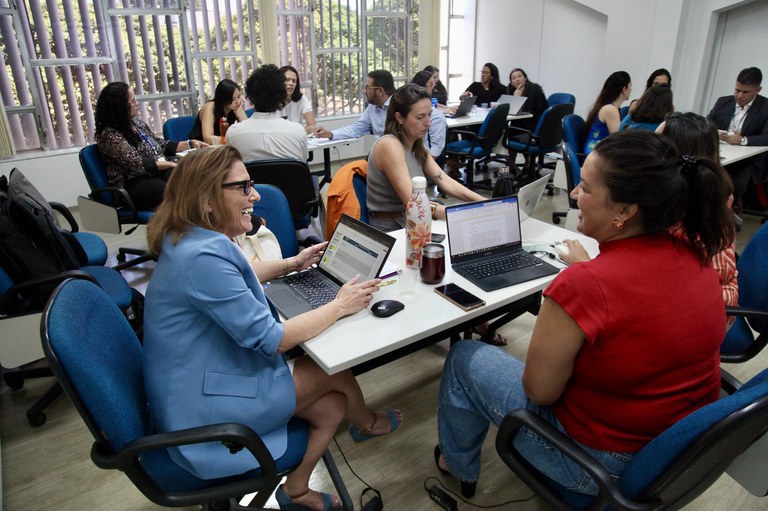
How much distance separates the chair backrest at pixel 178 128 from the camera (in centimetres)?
425

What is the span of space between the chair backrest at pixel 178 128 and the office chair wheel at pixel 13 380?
96.6 inches

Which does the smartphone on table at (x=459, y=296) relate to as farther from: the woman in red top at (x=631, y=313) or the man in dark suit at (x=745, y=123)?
the man in dark suit at (x=745, y=123)

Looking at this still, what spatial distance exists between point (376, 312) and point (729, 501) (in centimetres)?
141

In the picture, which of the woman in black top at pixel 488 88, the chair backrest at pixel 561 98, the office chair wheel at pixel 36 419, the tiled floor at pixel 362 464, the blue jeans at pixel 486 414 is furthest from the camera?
the woman in black top at pixel 488 88

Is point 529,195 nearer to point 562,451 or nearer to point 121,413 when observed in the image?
point 562,451

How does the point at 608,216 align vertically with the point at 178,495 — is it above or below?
above

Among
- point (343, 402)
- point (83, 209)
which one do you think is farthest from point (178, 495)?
point (83, 209)

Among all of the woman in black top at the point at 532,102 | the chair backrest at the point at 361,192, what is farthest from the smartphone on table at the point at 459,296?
the woman in black top at the point at 532,102

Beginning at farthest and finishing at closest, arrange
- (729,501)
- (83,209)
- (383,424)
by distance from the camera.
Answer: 1. (83,209)
2. (383,424)
3. (729,501)

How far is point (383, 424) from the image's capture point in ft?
6.09

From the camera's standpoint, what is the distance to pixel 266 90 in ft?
10.7

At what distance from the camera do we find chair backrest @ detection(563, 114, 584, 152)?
411 cm

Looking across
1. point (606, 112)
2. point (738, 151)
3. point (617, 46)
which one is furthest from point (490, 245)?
point (617, 46)

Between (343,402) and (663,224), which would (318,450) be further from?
(663,224)
